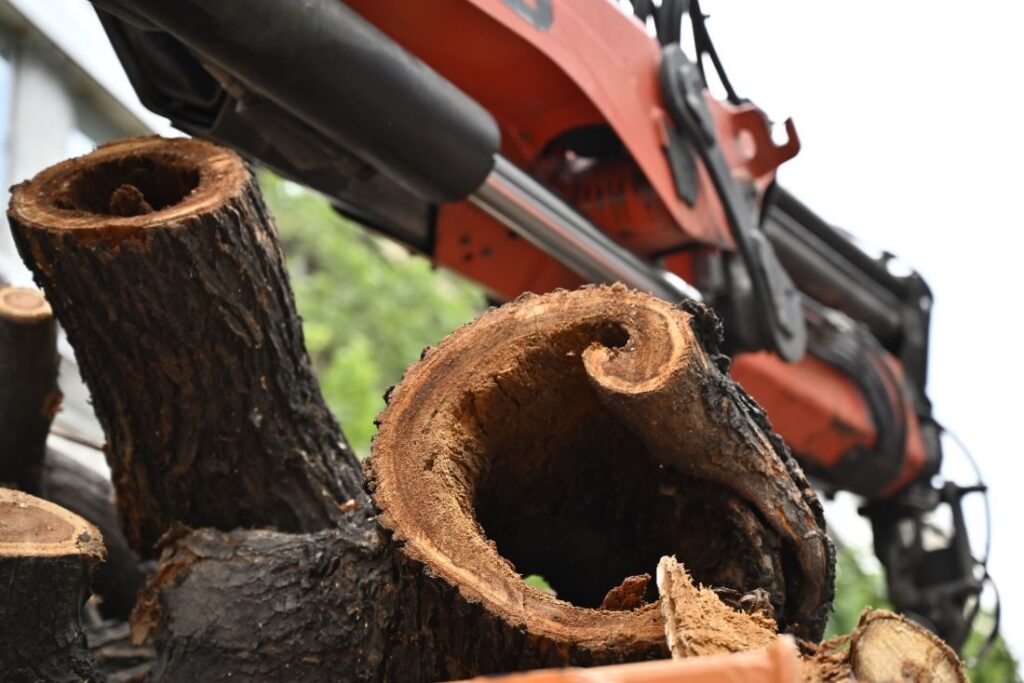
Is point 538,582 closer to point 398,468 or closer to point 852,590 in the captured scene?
point 398,468

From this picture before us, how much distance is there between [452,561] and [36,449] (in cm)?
111

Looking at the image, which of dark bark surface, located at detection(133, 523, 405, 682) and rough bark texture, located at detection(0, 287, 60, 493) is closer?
dark bark surface, located at detection(133, 523, 405, 682)

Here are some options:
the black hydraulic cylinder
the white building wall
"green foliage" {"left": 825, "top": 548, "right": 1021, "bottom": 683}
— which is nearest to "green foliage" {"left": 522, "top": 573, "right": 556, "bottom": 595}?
the black hydraulic cylinder

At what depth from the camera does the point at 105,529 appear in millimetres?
2422

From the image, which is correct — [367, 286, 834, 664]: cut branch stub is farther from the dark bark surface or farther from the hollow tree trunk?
the dark bark surface

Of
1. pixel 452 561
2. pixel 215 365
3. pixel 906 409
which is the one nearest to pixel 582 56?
pixel 215 365

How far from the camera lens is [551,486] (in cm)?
175

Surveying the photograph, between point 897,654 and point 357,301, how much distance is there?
6.98 metres

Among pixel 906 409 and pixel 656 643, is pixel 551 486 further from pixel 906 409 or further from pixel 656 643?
pixel 906 409

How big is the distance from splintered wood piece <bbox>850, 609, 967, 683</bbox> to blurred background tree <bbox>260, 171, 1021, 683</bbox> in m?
5.08

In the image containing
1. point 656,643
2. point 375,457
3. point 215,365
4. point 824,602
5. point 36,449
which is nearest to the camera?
point 656,643

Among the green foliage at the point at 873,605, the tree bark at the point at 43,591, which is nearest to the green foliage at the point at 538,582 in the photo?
the tree bark at the point at 43,591

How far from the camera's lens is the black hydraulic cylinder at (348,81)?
1.87m

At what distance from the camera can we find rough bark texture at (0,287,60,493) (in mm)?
2070
